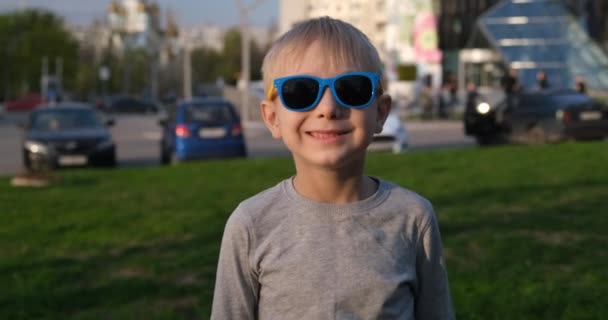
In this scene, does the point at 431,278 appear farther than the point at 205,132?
No

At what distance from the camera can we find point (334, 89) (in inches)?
101

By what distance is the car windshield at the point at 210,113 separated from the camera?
21.0 m

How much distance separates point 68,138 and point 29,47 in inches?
2850

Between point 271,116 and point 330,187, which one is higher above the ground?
point 271,116

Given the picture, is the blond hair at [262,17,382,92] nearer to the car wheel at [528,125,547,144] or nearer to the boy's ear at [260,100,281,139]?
the boy's ear at [260,100,281,139]

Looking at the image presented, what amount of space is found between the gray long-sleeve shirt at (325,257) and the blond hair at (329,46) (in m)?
0.32

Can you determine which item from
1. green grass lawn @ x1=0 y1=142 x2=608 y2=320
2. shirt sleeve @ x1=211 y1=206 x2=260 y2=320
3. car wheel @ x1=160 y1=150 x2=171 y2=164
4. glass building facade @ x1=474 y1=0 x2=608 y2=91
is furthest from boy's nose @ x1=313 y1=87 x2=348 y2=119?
glass building facade @ x1=474 y1=0 x2=608 y2=91

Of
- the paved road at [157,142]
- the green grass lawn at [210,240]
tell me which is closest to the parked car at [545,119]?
the paved road at [157,142]

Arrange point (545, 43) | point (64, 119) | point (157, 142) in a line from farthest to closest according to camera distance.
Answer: point (545, 43) → point (157, 142) → point (64, 119)

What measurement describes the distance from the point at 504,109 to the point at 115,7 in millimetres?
75787

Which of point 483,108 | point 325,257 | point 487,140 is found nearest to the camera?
point 325,257

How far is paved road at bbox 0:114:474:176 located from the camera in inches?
990

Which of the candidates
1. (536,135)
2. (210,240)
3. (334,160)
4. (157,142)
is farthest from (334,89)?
(157,142)

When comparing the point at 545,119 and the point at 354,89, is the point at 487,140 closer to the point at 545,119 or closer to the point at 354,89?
the point at 545,119
